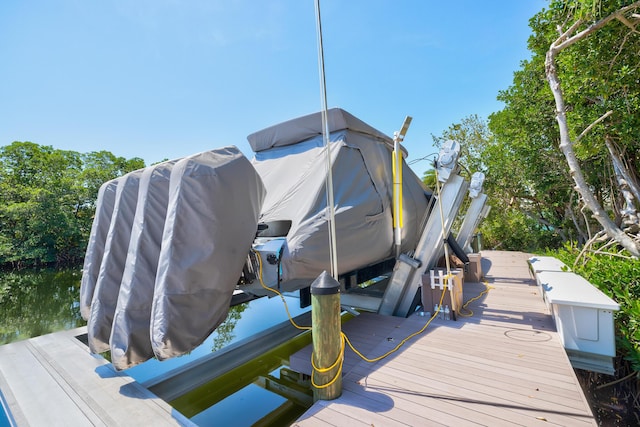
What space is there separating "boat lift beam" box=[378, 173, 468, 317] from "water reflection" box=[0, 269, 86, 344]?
666 cm

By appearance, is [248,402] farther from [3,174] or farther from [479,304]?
[3,174]

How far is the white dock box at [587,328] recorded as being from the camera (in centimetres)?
260

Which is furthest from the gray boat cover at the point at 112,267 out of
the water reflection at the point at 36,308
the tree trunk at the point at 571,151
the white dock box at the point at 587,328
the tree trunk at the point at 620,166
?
the tree trunk at the point at 620,166

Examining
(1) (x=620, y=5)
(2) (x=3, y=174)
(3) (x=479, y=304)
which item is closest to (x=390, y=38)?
(1) (x=620, y=5)

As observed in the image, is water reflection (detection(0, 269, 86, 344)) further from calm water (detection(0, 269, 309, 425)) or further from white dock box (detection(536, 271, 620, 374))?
white dock box (detection(536, 271, 620, 374))

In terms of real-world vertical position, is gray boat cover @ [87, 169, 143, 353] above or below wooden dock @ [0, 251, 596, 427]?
above

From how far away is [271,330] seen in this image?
13.8 feet

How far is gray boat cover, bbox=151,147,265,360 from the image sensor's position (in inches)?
77.7

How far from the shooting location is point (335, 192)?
3.48m

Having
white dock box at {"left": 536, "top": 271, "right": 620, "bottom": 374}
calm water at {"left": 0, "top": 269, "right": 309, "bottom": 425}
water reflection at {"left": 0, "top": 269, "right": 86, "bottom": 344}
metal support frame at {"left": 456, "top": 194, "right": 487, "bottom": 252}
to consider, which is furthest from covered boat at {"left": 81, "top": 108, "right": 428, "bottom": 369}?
water reflection at {"left": 0, "top": 269, "right": 86, "bottom": 344}

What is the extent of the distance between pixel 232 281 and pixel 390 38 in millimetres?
4552

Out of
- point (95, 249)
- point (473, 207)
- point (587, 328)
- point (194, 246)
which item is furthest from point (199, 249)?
point (473, 207)

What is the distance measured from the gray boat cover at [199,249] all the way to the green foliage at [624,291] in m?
3.81

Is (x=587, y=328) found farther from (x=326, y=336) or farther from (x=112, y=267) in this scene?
(x=112, y=267)
